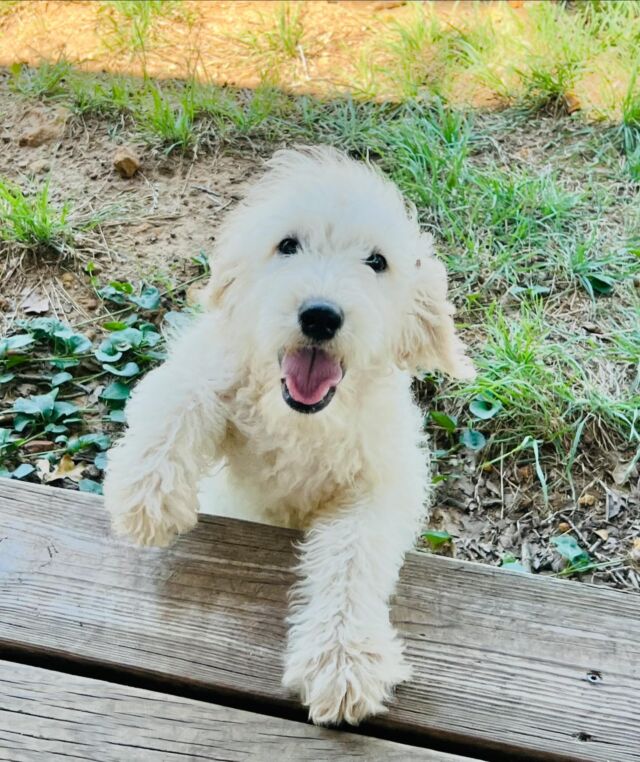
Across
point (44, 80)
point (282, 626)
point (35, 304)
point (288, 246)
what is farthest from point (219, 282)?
point (44, 80)

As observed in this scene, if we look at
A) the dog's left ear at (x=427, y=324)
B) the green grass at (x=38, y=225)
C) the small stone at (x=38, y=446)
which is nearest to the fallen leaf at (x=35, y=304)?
the green grass at (x=38, y=225)

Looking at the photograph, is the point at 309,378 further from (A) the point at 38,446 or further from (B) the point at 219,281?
(A) the point at 38,446

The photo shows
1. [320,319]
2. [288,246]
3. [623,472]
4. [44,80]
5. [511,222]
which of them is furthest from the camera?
[44,80]

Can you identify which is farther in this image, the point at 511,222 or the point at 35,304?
the point at 511,222

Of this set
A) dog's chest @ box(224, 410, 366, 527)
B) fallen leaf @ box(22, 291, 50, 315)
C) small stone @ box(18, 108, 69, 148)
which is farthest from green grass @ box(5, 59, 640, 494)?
dog's chest @ box(224, 410, 366, 527)

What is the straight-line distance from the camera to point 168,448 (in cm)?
224

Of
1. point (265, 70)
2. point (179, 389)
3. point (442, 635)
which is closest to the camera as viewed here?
point (442, 635)

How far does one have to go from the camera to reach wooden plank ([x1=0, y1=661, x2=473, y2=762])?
1829mm

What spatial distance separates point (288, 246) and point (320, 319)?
337 mm

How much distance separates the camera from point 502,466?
329cm

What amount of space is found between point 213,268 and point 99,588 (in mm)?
953

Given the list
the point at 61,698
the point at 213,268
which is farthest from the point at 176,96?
the point at 61,698

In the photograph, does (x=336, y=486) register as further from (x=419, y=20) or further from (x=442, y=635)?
(x=419, y=20)

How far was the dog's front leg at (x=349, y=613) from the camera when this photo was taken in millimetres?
1905
